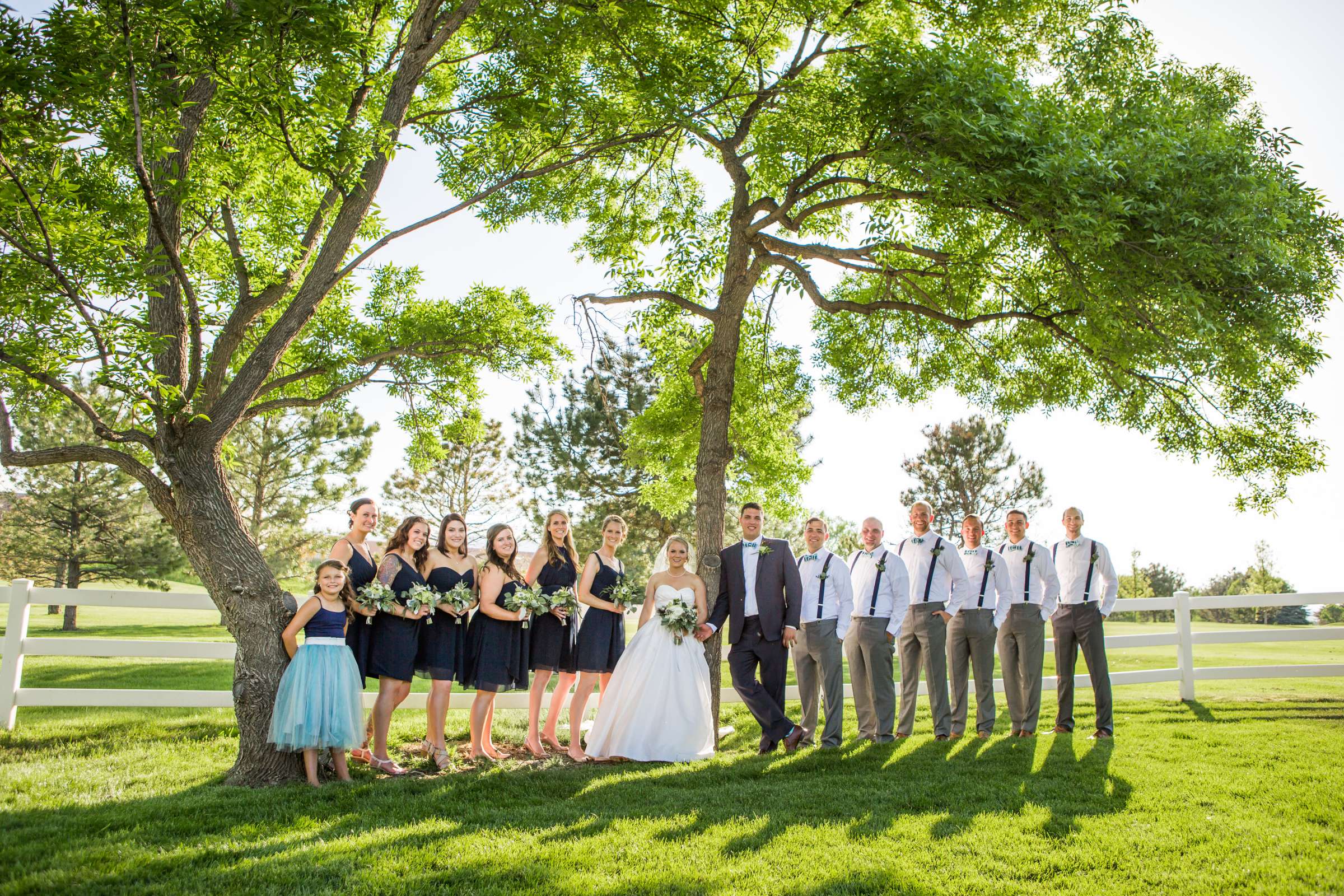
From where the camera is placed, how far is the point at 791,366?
13508mm

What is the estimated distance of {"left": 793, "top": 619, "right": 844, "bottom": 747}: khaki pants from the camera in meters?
8.31

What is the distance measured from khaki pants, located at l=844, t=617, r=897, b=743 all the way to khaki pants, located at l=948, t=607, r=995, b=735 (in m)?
0.70

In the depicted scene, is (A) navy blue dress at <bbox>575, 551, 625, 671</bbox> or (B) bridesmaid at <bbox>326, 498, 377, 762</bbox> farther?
(A) navy blue dress at <bbox>575, 551, 625, 671</bbox>

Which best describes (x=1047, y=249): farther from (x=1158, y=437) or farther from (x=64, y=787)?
(x=64, y=787)

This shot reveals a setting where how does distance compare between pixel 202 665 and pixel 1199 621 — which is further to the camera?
pixel 1199 621

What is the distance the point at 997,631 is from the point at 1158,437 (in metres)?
3.39

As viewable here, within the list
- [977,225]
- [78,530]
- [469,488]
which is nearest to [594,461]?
[469,488]

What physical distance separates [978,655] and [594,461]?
26.1 metres

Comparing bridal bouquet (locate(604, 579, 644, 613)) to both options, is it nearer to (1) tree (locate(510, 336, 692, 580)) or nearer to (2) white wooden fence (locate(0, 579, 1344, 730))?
(2) white wooden fence (locate(0, 579, 1344, 730))

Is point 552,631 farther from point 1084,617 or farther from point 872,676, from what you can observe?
point 1084,617

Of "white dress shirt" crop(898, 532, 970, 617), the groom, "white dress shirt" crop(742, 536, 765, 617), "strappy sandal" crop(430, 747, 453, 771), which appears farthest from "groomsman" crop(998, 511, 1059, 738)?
"strappy sandal" crop(430, 747, 453, 771)

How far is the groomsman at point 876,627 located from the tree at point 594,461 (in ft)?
72.1

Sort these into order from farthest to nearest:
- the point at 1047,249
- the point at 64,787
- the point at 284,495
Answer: the point at 284,495 < the point at 1047,249 < the point at 64,787

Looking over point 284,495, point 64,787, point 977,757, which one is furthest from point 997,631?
point 284,495
